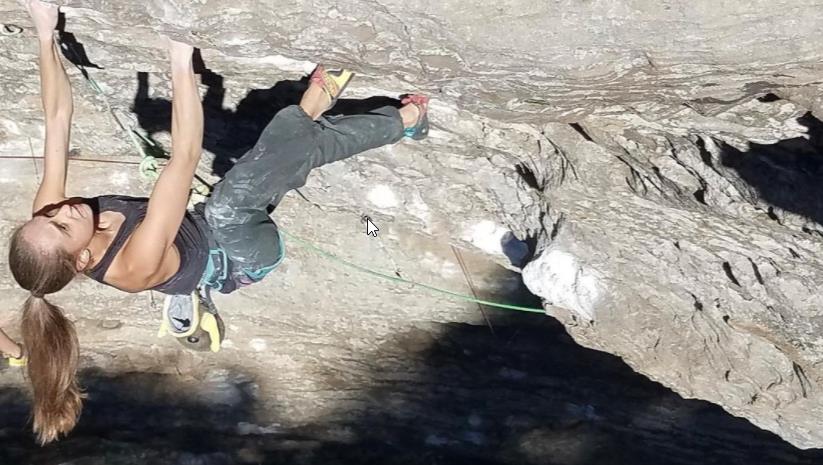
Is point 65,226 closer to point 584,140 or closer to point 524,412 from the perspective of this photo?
point 584,140

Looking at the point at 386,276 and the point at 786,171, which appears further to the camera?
the point at 386,276

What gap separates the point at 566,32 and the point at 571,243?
1.51 meters

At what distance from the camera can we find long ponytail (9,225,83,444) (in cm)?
260

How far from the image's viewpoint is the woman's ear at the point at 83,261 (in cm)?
269

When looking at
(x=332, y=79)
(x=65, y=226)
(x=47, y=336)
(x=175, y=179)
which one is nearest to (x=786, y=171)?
(x=332, y=79)

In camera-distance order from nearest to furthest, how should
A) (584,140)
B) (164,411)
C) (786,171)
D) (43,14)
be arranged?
(43,14), (786,171), (584,140), (164,411)

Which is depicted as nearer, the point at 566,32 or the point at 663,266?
the point at 566,32

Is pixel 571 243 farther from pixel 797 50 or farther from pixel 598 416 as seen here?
pixel 598 416

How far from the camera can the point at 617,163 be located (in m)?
3.34

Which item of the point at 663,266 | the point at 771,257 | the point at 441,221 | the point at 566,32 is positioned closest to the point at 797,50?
the point at 566,32

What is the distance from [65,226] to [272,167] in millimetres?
729

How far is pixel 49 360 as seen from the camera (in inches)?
111

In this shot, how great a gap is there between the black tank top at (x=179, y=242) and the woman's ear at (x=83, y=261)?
5 cm

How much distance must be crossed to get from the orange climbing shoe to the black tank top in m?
0.70
